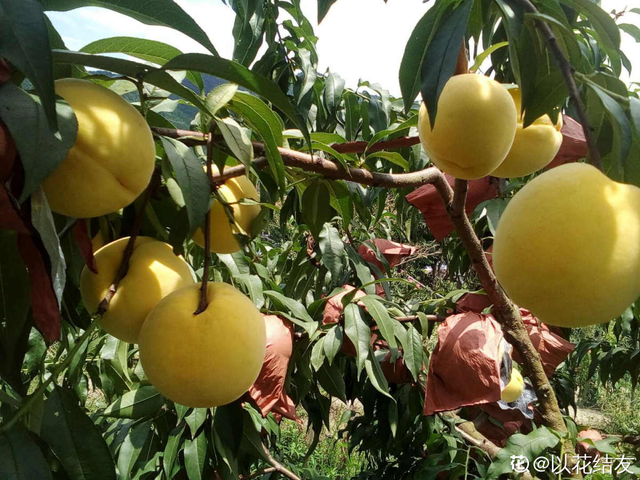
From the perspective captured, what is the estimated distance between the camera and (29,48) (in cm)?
24

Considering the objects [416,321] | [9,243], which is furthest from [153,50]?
[416,321]

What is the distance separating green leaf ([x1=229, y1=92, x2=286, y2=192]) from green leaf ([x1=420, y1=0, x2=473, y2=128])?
15 cm

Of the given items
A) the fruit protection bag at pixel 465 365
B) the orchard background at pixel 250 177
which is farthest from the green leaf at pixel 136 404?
the fruit protection bag at pixel 465 365

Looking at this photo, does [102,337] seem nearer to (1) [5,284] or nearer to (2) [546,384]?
(1) [5,284]

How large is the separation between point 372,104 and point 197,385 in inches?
35.3

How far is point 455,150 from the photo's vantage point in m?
0.41

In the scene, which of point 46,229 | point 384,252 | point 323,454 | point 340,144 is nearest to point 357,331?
point 340,144

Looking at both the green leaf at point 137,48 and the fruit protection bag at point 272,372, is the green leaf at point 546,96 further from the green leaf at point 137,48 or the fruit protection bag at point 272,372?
the fruit protection bag at point 272,372

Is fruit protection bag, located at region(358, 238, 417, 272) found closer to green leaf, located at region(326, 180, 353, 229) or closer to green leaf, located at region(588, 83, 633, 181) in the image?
green leaf, located at region(326, 180, 353, 229)

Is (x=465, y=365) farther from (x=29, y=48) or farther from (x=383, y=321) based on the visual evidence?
(x=29, y=48)

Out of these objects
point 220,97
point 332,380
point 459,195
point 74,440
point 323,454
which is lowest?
point 323,454

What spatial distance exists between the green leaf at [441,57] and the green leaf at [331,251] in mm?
710

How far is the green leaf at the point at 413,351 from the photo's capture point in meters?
0.90

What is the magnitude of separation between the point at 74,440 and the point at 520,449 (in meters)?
0.65
